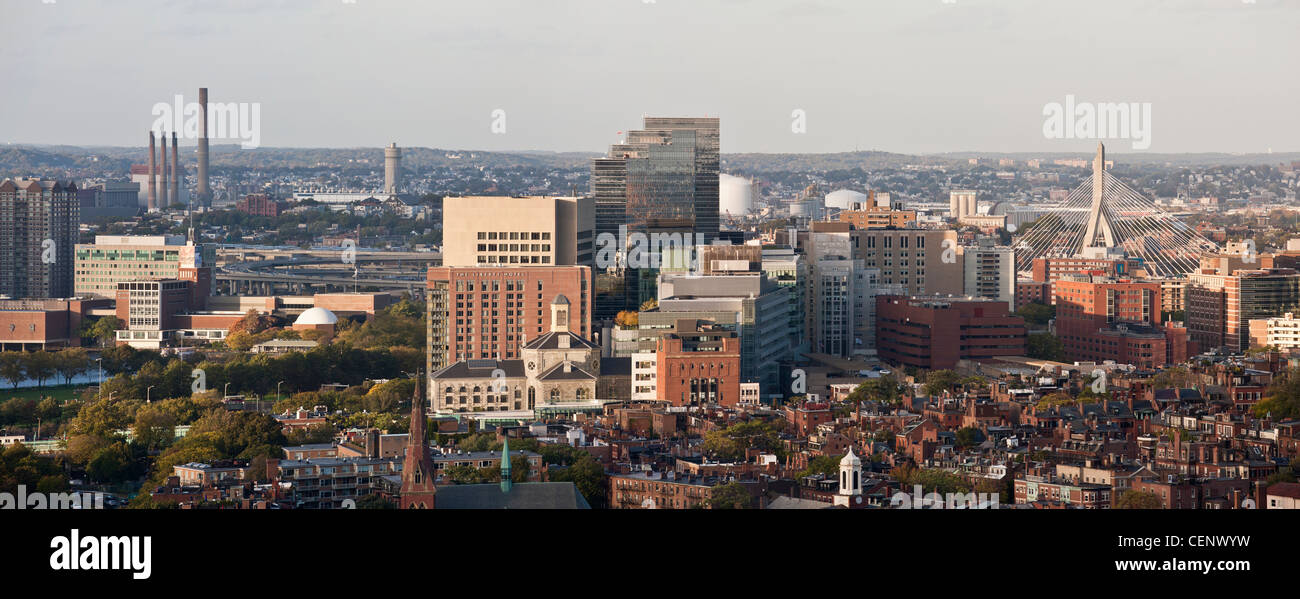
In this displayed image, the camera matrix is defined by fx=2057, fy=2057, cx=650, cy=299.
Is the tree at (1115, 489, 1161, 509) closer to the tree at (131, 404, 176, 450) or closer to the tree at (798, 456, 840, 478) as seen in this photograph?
the tree at (798, 456, 840, 478)

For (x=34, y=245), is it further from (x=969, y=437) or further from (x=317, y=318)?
(x=969, y=437)

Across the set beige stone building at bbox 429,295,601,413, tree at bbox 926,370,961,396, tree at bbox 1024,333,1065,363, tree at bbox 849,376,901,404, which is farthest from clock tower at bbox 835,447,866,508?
tree at bbox 1024,333,1065,363

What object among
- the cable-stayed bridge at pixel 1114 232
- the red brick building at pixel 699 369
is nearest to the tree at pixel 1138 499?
the red brick building at pixel 699 369

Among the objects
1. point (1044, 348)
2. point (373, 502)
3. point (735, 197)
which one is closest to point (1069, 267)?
point (1044, 348)

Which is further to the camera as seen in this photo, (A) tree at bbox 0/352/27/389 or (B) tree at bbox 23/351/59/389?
(B) tree at bbox 23/351/59/389
